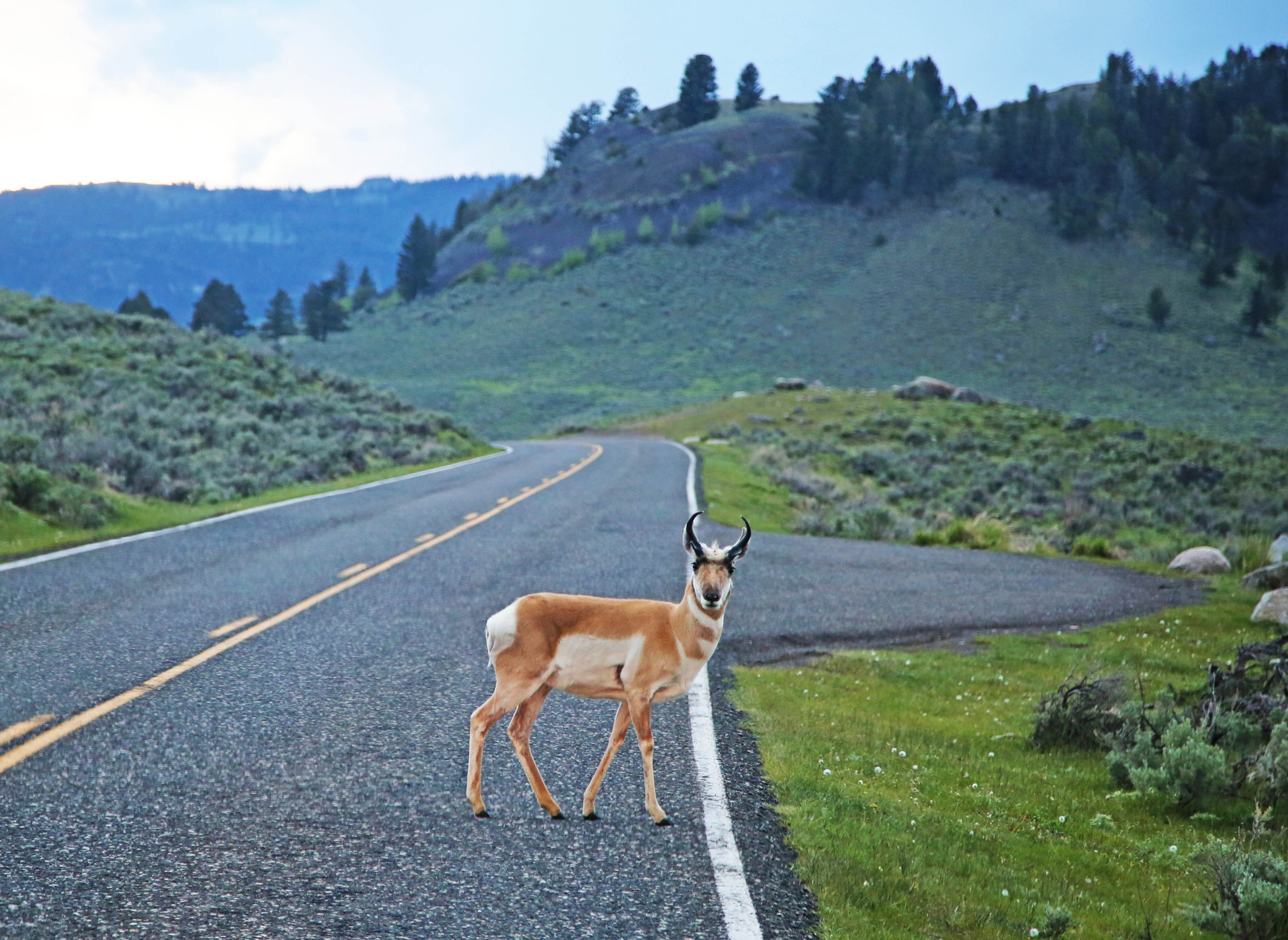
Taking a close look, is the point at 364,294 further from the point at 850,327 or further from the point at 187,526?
the point at 187,526

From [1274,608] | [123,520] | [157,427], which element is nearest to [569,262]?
[157,427]

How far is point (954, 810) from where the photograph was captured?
5.87 m

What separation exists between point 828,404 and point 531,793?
5791 centimetres

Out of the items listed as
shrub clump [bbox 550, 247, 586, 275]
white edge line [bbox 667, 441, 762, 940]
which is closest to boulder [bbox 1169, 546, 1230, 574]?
white edge line [bbox 667, 441, 762, 940]

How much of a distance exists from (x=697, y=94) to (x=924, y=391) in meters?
118

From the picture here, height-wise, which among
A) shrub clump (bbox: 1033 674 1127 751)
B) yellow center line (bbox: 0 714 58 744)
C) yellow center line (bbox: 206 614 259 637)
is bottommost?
shrub clump (bbox: 1033 674 1127 751)

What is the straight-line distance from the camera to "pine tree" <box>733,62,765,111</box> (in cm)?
17612

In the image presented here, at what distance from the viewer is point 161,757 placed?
18.7 feet

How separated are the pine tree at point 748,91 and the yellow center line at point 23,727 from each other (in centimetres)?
18083

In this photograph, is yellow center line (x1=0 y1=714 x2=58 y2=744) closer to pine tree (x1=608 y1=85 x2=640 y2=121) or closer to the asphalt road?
the asphalt road

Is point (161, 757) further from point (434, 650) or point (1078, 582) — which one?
point (1078, 582)

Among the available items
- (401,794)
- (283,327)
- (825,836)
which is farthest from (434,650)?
(283,327)

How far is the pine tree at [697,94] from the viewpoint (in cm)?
16850

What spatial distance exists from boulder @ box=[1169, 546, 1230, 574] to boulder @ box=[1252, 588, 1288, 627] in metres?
3.85
